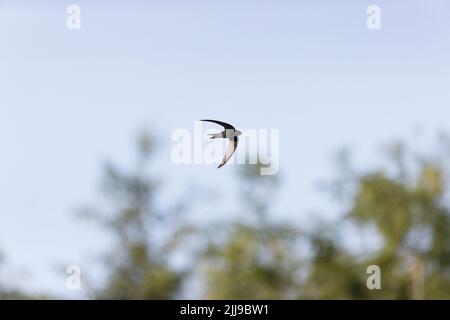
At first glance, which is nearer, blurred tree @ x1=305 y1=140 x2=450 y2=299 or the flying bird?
the flying bird

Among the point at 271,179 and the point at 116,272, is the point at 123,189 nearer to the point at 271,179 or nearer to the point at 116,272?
the point at 116,272

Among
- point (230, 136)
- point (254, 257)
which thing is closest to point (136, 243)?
point (254, 257)

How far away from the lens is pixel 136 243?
12469 millimetres

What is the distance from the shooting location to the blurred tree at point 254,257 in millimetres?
12000

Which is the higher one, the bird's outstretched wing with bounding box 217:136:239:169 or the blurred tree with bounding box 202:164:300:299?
the bird's outstretched wing with bounding box 217:136:239:169

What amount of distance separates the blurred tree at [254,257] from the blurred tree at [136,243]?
0.82m

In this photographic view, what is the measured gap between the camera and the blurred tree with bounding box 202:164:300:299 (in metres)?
12.0

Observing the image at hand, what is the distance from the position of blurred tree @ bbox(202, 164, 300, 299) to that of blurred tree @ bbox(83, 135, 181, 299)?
820 mm

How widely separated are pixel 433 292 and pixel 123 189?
18.1 feet

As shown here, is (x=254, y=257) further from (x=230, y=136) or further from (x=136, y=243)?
(x=230, y=136)

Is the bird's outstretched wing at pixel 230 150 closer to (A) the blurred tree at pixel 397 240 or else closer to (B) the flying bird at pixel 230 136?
(B) the flying bird at pixel 230 136

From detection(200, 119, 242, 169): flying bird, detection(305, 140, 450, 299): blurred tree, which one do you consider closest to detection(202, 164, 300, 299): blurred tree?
detection(305, 140, 450, 299): blurred tree

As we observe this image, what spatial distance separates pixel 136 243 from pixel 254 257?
6.77 feet

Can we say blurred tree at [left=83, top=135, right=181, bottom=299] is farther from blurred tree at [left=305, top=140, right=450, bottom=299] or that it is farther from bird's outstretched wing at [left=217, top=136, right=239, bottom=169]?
bird's outstretched wing at [left=217, top=136, right=239, bottom=169]
